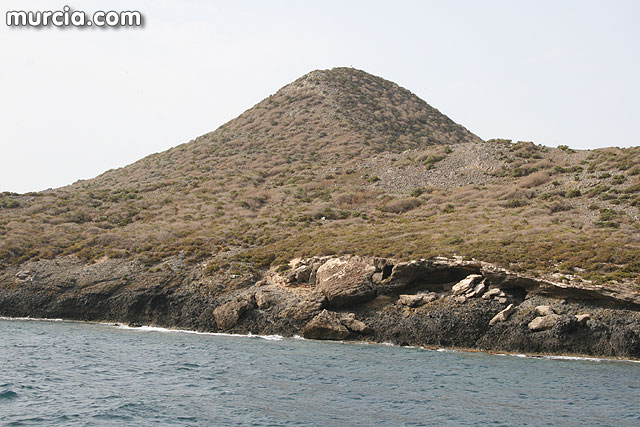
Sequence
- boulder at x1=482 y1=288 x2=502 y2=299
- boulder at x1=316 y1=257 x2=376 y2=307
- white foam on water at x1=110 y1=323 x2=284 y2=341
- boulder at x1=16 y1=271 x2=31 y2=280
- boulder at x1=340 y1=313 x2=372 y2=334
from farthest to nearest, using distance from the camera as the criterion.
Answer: boulder at x1=16 y1=271 x2=31 y2=280 < boulder at x1=316 y1=257 x2=376 y2=307 < white foam on water at x1=110 y1=323 x2=284 y2=341 < boulder at x1=340 y1=313 x2=372 y2=334 < boulder at x1=482 y1=288 x2=502 y2=299

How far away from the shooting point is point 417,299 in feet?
151

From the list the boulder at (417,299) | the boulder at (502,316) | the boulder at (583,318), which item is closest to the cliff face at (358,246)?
the boulder at (417,299)

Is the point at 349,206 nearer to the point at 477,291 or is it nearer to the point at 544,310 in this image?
the point at 477,291

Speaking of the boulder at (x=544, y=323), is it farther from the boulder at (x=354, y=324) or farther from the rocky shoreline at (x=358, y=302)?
the boulder at (x=354, y=324)

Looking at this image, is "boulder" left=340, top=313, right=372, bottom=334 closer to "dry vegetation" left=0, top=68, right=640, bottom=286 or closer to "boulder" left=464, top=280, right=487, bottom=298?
"boulder" left=464, top=280, right=487, bottom=298

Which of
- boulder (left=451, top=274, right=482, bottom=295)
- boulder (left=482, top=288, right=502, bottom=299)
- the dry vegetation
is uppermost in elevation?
the dry vegetation

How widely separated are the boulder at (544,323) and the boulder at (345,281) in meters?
12.1

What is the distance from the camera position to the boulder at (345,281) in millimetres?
47469

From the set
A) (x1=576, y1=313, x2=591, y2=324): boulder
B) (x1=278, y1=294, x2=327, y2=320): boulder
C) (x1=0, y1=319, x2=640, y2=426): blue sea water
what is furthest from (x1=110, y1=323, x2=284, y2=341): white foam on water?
(x1=576, y1=313, x2=591, y2=324): boulder

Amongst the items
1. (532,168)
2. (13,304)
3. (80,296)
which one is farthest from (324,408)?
(532,168)

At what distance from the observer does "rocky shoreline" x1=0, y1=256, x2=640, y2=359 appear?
1585 inches

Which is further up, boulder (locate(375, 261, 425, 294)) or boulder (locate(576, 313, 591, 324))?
boulder (locate(375, 261, 425, 294))

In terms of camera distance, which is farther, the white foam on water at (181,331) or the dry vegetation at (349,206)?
the dry vegetation at (349,206)

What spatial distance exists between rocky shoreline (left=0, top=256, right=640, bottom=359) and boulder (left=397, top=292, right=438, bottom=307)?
8 cm
